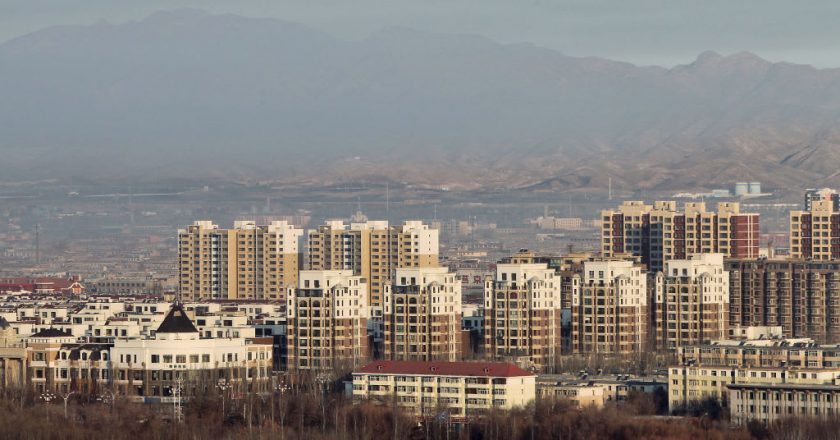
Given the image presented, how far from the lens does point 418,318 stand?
40.7 m

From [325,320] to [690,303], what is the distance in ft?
23.0

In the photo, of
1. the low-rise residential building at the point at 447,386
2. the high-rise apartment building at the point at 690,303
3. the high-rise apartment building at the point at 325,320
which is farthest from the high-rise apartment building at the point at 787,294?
the low-rise residential building at the point at 447,386

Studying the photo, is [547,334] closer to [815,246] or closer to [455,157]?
[815,246]

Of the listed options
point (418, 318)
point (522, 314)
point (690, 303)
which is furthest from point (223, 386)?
point (690, 303)

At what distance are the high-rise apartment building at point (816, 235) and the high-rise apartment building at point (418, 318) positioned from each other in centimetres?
1391

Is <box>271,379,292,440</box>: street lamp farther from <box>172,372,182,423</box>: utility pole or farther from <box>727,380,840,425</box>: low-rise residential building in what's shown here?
<box>727,380,840,425</box>: low-rise residential building

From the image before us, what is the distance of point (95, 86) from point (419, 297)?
9702 cm

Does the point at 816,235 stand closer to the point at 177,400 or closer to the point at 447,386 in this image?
the point at 447,386

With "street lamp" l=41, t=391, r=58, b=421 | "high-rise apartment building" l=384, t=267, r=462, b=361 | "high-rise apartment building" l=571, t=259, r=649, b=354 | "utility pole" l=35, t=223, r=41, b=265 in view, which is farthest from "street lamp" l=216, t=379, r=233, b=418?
"utility pole" l=35, t=223, r=41, b=265

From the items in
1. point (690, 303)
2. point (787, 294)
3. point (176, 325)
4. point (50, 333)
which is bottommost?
point (50, 333)

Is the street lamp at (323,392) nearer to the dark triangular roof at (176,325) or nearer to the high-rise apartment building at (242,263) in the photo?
the dark triangular roof at (176,325)

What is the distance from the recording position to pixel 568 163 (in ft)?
400

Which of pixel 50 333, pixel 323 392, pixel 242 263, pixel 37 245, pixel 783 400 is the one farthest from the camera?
pixel 37 245

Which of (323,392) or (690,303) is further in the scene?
(690,303)
